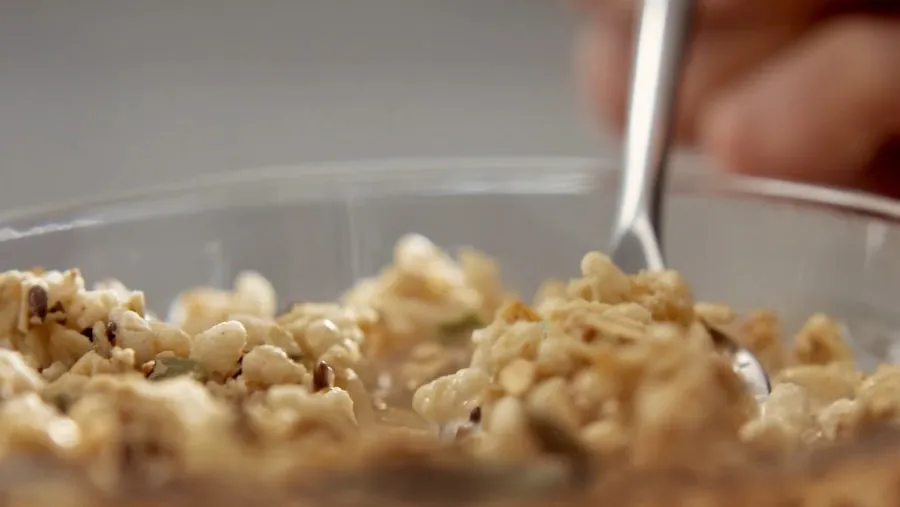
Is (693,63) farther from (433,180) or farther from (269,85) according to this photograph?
(269,85)

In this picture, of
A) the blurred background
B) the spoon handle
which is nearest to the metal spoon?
the spoon handle

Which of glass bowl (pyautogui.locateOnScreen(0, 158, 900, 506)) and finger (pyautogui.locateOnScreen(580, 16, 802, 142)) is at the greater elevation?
finger (pyautogui.locateOnScreen(580, 16, 802, 142))

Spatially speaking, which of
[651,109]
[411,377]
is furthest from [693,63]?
[411,377]

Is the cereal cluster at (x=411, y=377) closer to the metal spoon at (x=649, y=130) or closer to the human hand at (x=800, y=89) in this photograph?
the metal spoon at (x=649, y=130)

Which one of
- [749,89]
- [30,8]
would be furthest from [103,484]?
[30,8]

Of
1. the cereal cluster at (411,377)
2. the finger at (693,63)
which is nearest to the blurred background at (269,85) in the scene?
the finger at (693,63)

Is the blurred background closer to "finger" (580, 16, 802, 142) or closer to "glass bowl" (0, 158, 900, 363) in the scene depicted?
"finger" (580, 16, 802, 142)

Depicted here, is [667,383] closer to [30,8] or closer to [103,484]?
[103,484]

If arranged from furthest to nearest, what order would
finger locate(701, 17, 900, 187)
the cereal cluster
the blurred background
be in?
the blurred background < finger locate(701, 17, 900, 187) < the cereal cluster
